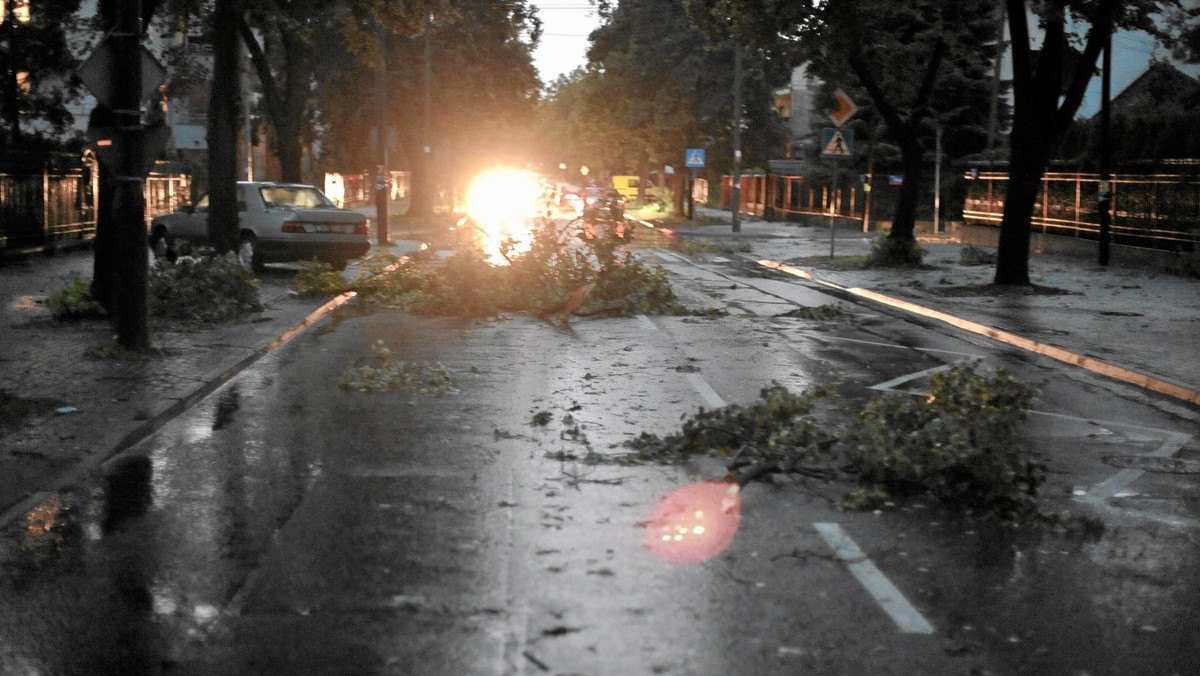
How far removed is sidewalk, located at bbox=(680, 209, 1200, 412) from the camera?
13.7 meters

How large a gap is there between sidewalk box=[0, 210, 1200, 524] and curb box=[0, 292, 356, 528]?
2cm

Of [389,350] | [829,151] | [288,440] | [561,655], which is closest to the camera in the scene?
[561,655]

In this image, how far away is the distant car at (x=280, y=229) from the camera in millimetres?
24703

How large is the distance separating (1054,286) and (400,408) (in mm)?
15886

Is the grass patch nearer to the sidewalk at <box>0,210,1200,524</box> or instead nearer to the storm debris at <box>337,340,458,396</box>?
the sidewalk at <box>0,210,1200,524</box>

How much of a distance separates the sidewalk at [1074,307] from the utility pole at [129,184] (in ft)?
31.3

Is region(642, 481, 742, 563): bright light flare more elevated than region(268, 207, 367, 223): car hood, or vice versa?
region(268, 207, 367, 223): car hood

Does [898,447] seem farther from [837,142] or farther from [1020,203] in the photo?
[837,142]

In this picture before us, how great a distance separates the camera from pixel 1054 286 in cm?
2322

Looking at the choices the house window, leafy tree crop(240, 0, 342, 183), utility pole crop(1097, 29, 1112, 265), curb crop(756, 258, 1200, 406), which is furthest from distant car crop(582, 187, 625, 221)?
the house window

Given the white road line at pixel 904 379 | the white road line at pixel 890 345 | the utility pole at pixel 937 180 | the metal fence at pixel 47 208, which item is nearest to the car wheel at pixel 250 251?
the metal fence at pixel 47 208

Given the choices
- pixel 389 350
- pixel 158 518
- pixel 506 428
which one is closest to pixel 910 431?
pixel 506 428

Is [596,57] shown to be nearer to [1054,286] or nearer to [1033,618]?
[1054,286]

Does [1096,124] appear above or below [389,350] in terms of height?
above
